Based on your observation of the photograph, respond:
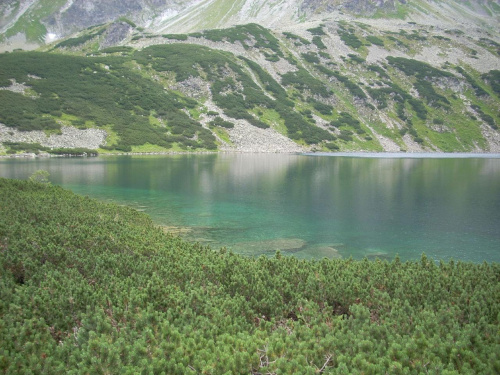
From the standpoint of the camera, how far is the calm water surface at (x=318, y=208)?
1973 cm

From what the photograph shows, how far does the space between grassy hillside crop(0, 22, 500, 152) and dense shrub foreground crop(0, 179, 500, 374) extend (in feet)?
269

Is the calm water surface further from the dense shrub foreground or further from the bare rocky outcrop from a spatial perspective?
the bare rocky outcrop

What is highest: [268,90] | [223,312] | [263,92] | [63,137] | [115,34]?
[115,34]

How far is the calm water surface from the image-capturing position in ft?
64.7

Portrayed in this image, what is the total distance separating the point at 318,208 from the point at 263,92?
102 metres

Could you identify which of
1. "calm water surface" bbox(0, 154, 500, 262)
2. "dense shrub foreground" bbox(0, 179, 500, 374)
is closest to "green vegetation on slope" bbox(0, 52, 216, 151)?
"calm water surface" bbox(0, 154, 500, 262)

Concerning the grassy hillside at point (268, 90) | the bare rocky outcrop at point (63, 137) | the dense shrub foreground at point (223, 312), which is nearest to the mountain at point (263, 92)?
the bare rocky outcrop at point (63, 137)

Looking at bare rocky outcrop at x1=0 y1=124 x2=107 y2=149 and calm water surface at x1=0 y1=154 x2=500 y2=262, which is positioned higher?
bare rocky outcrop at x1=0 y1=124 x2=107 y2=149

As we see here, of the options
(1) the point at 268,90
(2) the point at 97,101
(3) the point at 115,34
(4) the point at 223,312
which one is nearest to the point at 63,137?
(2) the point at 97,101

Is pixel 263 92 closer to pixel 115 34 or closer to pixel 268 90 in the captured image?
pixel 268 90

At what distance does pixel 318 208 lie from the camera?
1166 inches

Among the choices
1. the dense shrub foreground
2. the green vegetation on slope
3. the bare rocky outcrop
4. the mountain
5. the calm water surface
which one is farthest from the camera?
the mountain

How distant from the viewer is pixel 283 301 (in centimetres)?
831

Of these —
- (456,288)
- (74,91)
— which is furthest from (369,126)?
(456,288)
